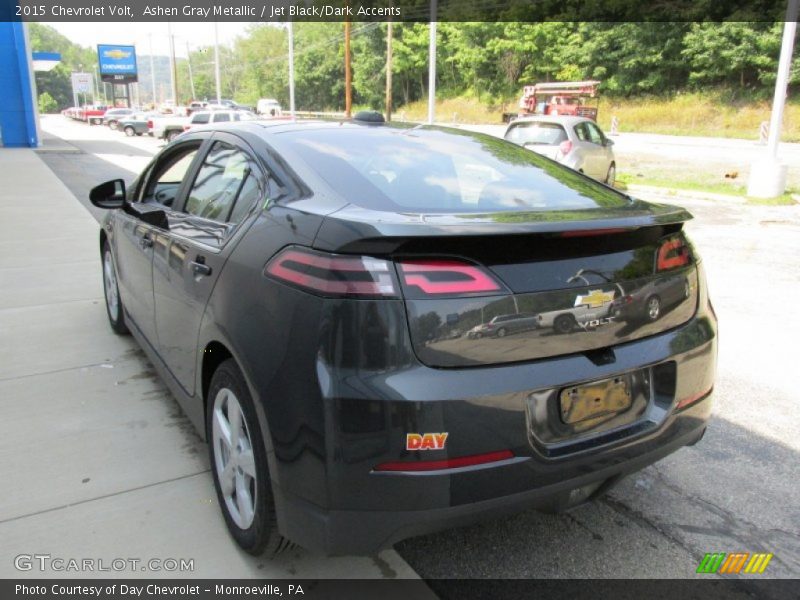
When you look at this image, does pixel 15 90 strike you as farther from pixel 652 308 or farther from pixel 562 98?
pixel 652 308

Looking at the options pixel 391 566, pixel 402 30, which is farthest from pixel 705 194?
pixel 402 30

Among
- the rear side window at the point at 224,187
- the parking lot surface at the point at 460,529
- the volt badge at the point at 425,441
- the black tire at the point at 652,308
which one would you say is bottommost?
the parking lot surface at the point at 460,529

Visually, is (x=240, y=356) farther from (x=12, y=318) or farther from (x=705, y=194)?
(x=705, y=194)

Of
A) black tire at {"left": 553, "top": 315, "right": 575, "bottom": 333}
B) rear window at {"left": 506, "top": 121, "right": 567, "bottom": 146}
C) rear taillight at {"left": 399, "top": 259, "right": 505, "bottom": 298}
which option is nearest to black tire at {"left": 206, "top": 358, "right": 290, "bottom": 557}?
rear taillight at {"left": 399, "top": 259, "right": 505, "bottom": 298}

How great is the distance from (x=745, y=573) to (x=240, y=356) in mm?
2035

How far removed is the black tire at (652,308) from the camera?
2246 millimetres

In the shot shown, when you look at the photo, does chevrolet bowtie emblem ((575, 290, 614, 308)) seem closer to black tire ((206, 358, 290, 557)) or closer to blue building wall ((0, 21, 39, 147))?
black tire ((206, 358, 290, 557))

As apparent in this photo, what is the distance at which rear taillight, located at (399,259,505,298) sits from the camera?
191 cm

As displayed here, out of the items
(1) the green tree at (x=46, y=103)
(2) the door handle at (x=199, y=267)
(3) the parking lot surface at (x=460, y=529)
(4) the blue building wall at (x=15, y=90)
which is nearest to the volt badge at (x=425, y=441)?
(3) the parking lot surface at (x=460, y=529)

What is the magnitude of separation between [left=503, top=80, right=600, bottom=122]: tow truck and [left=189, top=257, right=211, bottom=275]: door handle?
31955mm

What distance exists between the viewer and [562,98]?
3450 centimetres

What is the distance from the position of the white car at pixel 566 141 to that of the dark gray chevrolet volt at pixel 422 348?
9.96 metres

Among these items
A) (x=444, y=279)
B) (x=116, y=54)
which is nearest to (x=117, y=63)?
(x=116, y=54)

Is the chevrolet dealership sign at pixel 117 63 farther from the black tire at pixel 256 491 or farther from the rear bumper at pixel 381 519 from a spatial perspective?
the rear bumper at pixel 381 519
